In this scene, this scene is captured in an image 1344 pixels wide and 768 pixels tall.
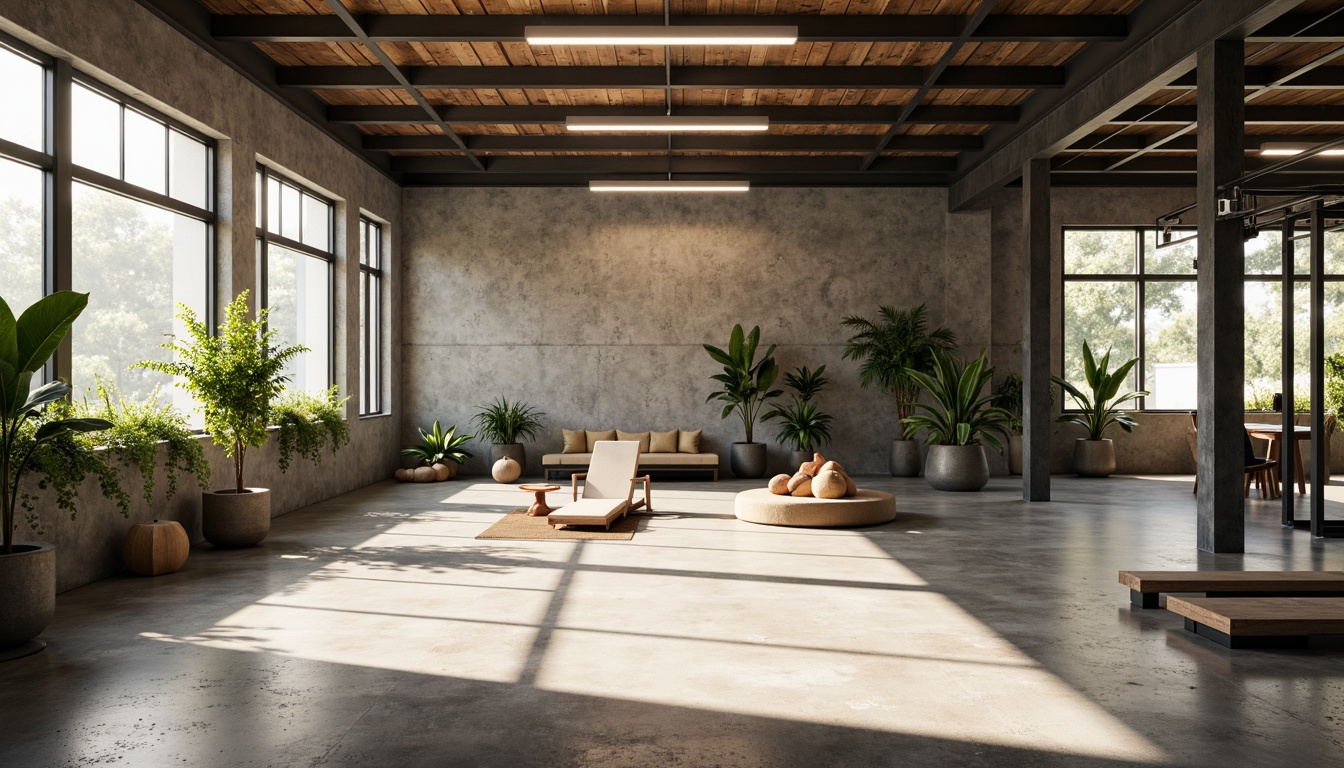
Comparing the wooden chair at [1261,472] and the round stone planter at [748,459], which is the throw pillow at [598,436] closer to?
the round stone planter at [748,459]

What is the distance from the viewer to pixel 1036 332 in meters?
10.7

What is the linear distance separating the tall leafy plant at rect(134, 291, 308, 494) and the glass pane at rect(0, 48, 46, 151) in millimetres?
1463

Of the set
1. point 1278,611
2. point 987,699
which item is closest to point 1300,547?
point 1278,611

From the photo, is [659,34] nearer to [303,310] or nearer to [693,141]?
[693,141]

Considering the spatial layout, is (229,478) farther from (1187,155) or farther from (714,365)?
(1187,155)

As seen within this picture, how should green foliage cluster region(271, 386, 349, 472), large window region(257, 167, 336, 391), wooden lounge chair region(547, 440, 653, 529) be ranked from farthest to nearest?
large window region(257, 167, 336, 391) → wooden lounge chair region(547, 440, 653, 529) → green foliage cluster region(271, 386, 349, 472)

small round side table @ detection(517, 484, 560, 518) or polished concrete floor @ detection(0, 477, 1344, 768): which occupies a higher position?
small round side table @ detection(517, 484, 560, 518)

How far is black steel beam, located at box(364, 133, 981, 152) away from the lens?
38.6ft

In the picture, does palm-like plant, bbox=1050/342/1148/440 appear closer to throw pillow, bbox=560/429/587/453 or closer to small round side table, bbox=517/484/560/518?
throw pillow, bbox=560/429/587/453

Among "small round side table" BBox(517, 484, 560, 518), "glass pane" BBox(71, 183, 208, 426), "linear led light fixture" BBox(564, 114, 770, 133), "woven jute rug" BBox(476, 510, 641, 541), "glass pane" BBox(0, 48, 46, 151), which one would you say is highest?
"linear led light fixture" BBox(564, 114, 770, 133)

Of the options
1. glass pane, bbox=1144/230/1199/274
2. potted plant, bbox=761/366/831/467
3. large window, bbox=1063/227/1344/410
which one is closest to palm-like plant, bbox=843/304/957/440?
potted plant, bbox=761/366/831/467

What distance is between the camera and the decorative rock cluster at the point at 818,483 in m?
8.61

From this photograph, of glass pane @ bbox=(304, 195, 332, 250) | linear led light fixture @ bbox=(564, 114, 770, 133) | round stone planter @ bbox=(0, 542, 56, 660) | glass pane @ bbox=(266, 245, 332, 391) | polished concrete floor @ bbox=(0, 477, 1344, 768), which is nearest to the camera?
polished concrete floor @ bbox=(0, 477, 1344, 768)

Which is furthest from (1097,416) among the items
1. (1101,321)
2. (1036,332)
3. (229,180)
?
(229,180)
